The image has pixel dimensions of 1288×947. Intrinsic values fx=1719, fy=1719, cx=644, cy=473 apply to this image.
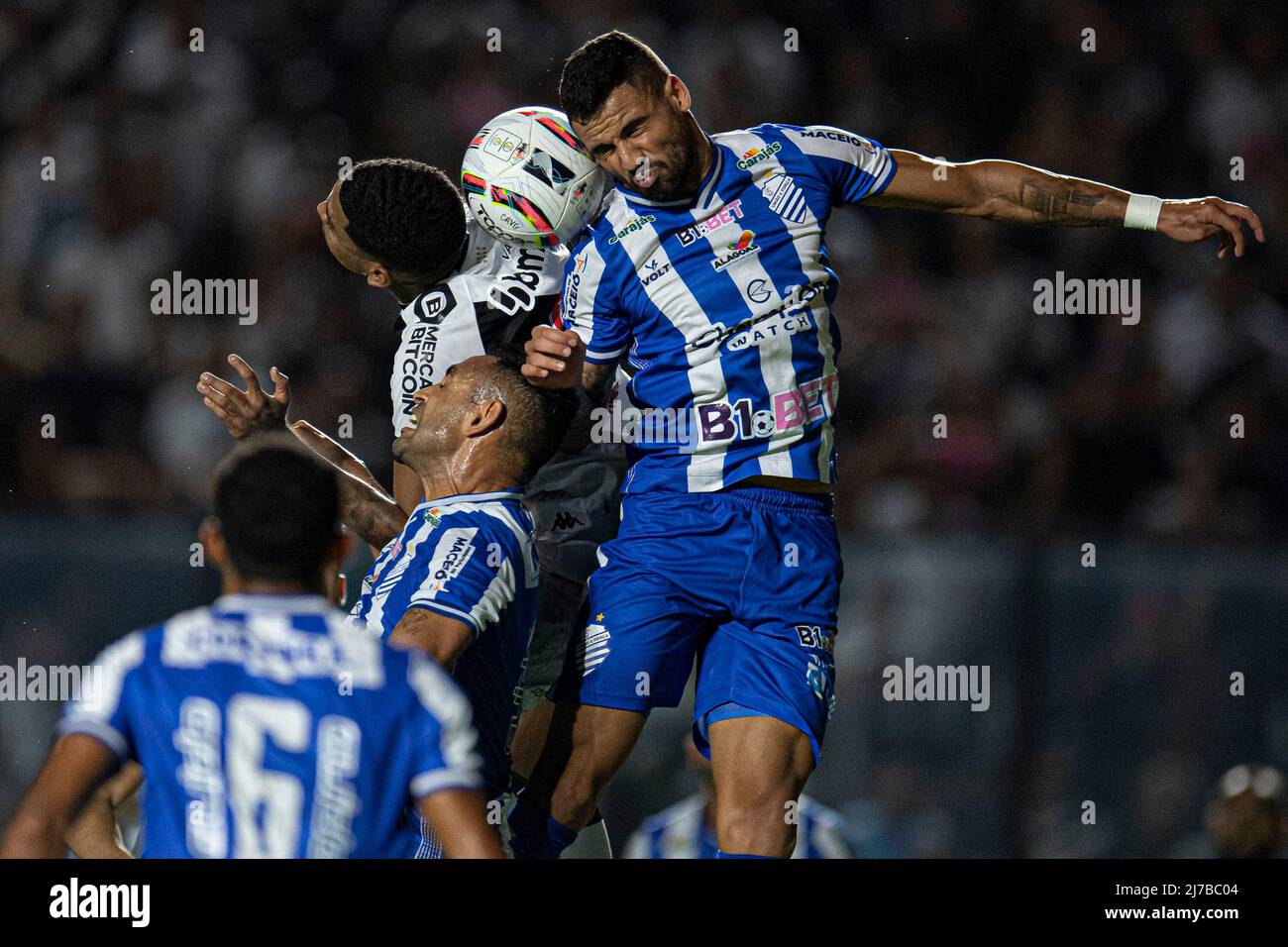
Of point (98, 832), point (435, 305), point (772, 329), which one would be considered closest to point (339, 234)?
point (435, 305)

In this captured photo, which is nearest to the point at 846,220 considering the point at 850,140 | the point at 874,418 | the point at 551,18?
the point at 874,418

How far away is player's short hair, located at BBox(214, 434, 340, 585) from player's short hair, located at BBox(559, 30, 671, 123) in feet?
5.57

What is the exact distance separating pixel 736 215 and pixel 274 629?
6.70 feet

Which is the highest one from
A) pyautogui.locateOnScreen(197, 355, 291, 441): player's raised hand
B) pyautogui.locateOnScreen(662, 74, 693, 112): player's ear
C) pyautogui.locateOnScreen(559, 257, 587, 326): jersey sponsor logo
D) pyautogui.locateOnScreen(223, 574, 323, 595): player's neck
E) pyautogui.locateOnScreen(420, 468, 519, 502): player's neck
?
pyautogui.locateOnScreen(662, 74, 693, 112): player's ear

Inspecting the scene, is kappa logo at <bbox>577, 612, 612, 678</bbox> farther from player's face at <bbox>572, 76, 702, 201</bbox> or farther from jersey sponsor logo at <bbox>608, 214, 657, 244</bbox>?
player's face at <bbox>572, 76, 702, 201</bbox>

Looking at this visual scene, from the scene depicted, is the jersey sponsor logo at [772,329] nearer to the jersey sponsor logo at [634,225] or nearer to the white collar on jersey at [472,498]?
the jersey sponsor logo at [634,225]

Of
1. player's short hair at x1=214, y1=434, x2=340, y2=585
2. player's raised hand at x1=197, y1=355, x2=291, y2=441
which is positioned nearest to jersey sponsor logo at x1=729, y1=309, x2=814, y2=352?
player's raised hand at x1=197, y1=355, x2=291, y2=441

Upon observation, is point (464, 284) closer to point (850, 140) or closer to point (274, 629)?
point (850, 140)

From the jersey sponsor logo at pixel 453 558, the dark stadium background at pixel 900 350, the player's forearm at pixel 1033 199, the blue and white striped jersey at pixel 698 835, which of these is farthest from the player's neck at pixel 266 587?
the dark stadium background at pixel 900 350

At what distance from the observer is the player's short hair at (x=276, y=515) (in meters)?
2.93

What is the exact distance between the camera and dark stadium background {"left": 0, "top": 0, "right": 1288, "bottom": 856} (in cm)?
715

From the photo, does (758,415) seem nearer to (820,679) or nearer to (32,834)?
(820,679)

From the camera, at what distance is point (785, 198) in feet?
14.9

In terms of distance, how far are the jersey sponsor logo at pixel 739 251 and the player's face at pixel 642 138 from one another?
21 cm
